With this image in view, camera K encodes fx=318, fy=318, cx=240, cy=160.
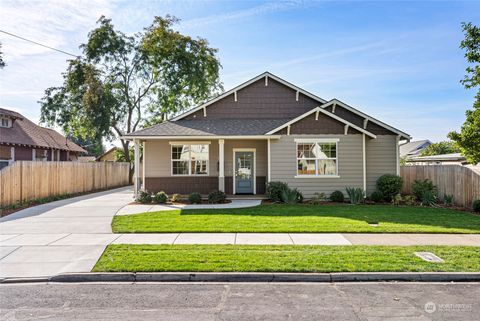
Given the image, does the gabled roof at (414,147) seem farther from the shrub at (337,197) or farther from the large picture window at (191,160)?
the large picture window at (191,160)

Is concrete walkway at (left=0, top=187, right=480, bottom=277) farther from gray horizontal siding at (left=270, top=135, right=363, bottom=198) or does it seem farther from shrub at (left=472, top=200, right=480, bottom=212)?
gray horizontal siding at (left=270, top=135, right=363, bottom=198)

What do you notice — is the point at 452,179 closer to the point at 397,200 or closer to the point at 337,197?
the point at 397,200

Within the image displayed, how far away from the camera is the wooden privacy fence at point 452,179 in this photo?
42.0ft

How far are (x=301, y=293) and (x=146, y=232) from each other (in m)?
5.15

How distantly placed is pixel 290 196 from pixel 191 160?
5.81 m

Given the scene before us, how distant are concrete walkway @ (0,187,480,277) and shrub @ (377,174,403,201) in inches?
248

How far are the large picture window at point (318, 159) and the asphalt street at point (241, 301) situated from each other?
9930 mm

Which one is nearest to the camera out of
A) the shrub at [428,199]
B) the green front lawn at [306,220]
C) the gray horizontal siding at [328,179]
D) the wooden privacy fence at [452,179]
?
the green front lawn at [306,220]

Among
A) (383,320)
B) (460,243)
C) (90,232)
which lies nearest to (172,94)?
(90,232)

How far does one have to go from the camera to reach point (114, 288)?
16.9 feet

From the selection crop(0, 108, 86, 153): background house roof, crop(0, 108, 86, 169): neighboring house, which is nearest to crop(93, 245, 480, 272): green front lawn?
crop(0, 108, 86, 169): neighboring house

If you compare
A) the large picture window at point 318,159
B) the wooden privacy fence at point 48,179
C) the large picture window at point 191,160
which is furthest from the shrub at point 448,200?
the wooden privacy fence at point 48,179

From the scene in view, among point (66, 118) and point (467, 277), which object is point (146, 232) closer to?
point (467, 277)

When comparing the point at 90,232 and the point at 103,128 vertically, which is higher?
the point at 103,128
